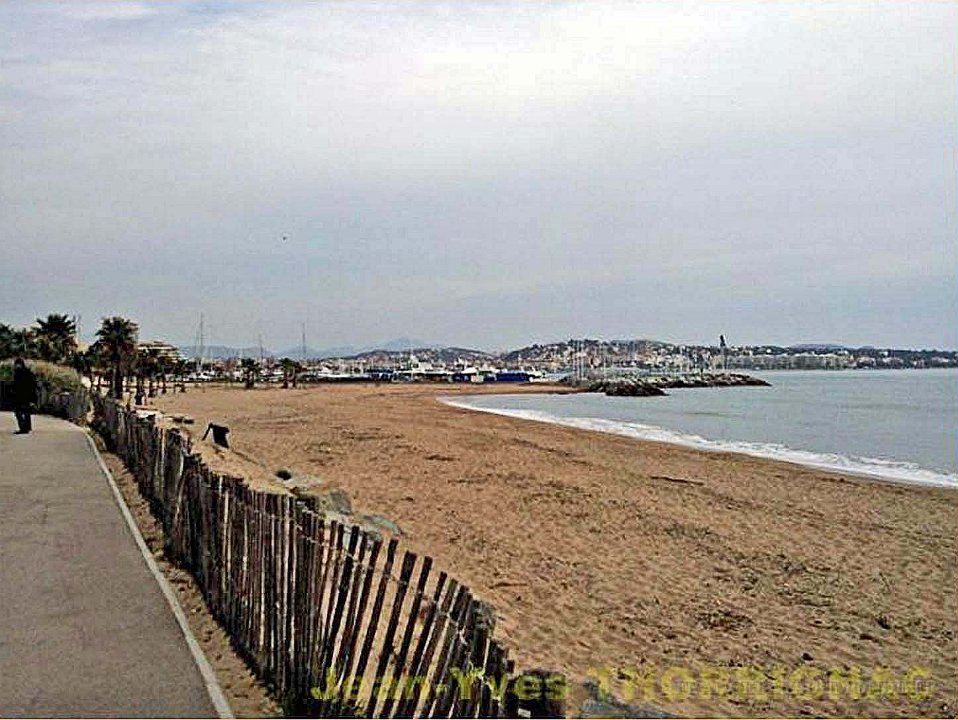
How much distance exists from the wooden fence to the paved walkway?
47cm

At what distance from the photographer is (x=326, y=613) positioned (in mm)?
5297

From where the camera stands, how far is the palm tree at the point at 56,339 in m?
52.2

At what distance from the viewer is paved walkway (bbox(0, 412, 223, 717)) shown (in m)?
5.55

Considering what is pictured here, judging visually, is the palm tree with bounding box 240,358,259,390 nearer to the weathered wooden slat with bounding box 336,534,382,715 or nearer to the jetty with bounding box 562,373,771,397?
the jetty with bounding box 562,373,771,397

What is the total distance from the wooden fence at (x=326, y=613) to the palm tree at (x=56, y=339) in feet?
156

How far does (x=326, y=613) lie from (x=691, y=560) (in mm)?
10099

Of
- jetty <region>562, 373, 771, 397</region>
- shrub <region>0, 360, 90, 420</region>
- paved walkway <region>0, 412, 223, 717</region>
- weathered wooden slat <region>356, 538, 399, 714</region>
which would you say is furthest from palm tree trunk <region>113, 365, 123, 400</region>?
jetty <region>562, 373, 771, 397</region>

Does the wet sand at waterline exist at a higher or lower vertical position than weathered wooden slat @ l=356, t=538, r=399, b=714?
lower

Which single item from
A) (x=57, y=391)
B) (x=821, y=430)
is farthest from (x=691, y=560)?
(x=821, y=430)

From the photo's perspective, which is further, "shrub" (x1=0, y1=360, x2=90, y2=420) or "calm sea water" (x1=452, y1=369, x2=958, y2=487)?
"calm sea water" (x1=452, y1=369, x2=958, y2=487)

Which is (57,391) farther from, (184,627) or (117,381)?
(184,627)

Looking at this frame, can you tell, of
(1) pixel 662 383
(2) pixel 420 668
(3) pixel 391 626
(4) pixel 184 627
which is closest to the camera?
(2) pixel 420 668

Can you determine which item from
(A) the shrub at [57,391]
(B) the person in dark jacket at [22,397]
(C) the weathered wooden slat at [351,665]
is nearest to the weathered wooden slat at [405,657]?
(C) the weathered wooden slat at [351,665]

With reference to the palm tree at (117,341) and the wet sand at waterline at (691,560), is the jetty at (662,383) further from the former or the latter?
the wet sand at waterline at (691,560)
